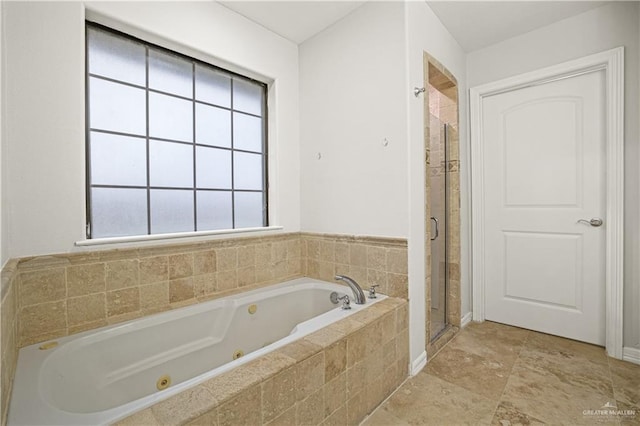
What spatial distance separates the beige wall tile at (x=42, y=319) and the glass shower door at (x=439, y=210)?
2.60 m

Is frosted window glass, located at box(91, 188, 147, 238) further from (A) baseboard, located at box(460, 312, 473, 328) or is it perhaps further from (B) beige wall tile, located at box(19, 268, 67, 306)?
(A) baseboard, located at box(460, 312, 473, 328)

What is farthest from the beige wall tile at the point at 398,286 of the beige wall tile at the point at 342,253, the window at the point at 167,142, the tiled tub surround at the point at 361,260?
the window at the point at 167,142

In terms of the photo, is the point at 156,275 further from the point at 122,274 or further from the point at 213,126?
the point at 213,126

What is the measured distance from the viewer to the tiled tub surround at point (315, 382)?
2.95 ft

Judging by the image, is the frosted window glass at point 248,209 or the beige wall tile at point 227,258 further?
the frosted window glass at point 248,209

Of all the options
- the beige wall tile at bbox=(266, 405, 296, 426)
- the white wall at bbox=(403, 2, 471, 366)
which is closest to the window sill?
the white wall at bbox=(403, 2, 471, 366)

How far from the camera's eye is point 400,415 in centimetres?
151

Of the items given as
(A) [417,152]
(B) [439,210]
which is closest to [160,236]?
(A) [417,152]

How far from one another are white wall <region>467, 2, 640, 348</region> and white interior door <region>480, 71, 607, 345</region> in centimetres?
15

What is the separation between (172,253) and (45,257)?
573 millimetres

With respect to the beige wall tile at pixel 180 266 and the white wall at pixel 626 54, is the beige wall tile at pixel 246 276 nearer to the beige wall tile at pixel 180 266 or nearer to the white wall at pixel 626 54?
the beige wall tile at pixel 180 266

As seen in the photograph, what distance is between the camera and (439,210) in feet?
8.75

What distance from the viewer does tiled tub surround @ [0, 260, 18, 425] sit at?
36.4 inches

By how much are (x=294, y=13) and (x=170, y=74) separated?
101 centimetres
